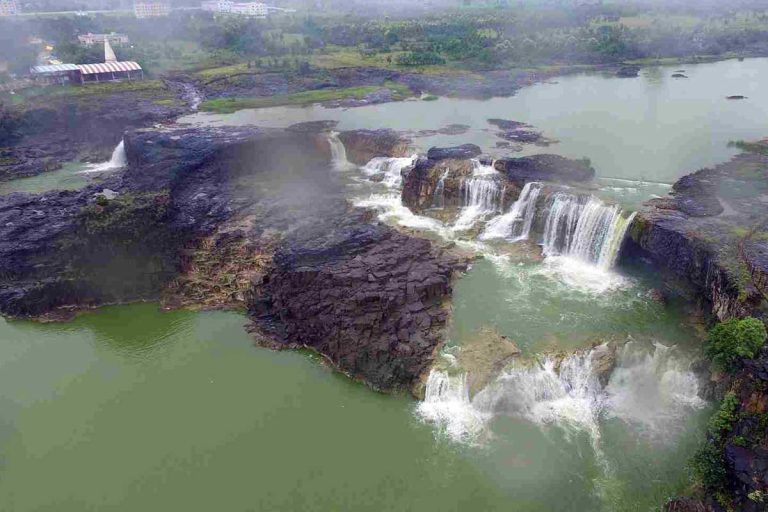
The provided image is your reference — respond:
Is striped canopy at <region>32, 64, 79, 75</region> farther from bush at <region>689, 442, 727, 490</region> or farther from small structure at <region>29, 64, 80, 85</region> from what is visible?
bush at <region>689, 442, 727, 490</region>

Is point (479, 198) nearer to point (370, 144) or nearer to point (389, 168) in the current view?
point (389, 168)

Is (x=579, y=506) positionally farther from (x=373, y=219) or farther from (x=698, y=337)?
(x=373, y=219)

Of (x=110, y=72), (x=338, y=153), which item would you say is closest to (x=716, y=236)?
(x=338, y=153)

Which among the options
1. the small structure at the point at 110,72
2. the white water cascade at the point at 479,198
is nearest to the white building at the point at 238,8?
the small structure at the point at 110,72

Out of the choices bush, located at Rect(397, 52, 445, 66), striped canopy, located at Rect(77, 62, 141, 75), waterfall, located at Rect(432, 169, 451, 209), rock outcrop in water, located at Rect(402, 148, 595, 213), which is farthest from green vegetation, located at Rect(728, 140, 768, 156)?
striped canopy, located at Rect(77, 62, 141, 75)

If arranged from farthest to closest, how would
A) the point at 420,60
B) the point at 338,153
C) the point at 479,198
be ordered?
the point at 420,60, the point at 338,153, the point at 479,198

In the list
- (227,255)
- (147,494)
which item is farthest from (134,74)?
(147,494)
